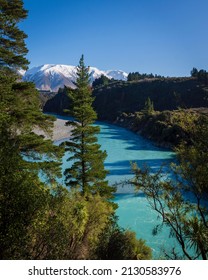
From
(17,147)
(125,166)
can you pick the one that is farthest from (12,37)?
(125,166)

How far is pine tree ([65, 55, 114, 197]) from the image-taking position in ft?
90.7

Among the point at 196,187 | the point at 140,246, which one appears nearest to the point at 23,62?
the point at 196,187

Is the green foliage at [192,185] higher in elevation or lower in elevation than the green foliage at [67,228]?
higher

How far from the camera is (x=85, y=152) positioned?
28094 millimetres

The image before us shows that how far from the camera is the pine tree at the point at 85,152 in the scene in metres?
27.7

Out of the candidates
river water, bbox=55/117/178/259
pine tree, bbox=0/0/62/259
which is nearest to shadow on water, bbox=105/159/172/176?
river water, bbox=55/117/178/259

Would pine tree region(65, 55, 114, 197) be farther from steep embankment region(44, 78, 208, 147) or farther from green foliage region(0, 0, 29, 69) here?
steep embankment region(44, 78, 208, 147)

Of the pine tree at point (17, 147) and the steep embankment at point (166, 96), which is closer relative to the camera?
the pine tree at point (17, 147)

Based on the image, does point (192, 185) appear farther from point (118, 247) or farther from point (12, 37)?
point (12, 37)

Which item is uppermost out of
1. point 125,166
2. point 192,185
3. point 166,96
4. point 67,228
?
point 166,96

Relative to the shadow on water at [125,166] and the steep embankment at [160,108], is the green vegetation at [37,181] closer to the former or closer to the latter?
the shadow on water at [125,166]

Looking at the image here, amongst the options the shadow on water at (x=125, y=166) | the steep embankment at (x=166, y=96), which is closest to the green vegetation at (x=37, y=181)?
the shadow on water at (x=125, y=166)

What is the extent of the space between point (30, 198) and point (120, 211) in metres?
27.1

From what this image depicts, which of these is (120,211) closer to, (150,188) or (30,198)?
(150,188)
